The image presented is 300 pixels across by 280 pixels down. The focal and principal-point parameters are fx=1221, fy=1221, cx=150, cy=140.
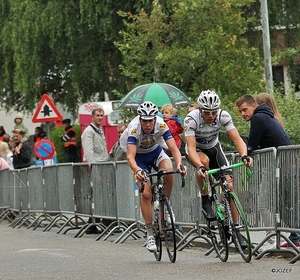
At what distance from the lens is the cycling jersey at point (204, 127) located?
42.4 feet

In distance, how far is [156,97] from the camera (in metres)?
21.8

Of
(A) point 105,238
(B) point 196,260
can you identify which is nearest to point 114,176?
(A) point 105,238

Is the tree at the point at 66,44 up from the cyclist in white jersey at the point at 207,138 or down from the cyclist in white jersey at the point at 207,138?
up

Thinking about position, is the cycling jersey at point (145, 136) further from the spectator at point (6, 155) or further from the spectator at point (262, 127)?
the spectator at point (6, 155)

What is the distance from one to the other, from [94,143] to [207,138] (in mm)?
7291

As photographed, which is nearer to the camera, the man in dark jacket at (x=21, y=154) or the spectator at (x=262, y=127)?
the spectator at (x=262, y=127)

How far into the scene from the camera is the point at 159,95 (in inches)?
858

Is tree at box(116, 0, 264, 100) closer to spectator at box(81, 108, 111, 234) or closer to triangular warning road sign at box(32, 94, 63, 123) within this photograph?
triangular warning road sign at box(32, 94, 63, 123)

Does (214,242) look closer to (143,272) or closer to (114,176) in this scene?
(143,272)

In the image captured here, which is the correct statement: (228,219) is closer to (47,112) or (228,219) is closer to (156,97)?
(156,97)

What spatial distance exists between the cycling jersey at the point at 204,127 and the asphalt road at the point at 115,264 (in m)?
1.30

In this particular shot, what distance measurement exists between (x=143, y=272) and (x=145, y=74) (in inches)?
624

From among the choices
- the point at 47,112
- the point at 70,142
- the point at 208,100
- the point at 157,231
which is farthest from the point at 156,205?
the point at 70,142


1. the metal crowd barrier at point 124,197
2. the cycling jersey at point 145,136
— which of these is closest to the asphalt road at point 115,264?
the metal crowd barrier at point 124,197
